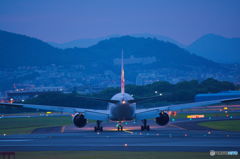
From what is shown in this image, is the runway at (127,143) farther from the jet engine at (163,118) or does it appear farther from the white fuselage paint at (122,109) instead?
the jet engine at (163,118)

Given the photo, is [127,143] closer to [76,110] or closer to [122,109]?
[122,109]

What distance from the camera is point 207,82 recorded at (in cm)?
18362

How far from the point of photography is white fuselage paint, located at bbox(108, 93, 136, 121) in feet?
194

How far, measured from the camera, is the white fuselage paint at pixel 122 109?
194ft

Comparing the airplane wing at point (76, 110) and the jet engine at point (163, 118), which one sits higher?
the airplane wing at point (76, 110)

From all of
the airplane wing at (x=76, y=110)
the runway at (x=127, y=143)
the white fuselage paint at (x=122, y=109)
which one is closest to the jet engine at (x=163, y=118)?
the white fuselage paint at (x=122, y=109)

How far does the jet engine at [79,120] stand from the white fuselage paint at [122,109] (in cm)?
304

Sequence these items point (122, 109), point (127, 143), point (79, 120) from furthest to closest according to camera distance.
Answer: point (79, 120) → point (122, 109) → point (127, 143)

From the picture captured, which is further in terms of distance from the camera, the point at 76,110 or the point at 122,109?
the point at 76,110

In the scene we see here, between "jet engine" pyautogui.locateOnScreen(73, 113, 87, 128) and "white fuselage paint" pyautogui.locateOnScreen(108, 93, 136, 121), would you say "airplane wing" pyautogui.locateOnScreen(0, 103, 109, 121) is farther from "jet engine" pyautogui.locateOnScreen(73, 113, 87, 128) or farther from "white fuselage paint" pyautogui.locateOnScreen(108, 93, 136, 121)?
"white fuselage paint" pyautogui.locateOnScreen(108, 93, 136, 121)

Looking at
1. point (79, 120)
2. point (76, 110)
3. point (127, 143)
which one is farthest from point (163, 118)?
point (127, 143)

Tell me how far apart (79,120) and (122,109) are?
4723 mm

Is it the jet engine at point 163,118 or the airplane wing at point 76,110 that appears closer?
the jet engine at point 163,118

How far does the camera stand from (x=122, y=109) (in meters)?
59.8
